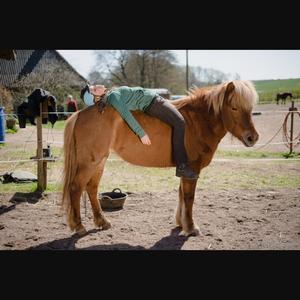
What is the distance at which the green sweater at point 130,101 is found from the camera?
391cm

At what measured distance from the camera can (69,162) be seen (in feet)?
13.6

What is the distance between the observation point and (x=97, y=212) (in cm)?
452

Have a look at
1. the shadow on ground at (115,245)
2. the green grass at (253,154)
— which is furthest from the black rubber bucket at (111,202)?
the green grass at (253,154)

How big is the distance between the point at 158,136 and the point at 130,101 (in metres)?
0.57

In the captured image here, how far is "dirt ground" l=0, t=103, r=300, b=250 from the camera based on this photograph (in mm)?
3959

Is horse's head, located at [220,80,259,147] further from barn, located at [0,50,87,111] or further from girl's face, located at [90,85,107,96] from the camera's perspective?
barn, located at [0,50,87,111]

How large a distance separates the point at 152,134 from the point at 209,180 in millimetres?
3233

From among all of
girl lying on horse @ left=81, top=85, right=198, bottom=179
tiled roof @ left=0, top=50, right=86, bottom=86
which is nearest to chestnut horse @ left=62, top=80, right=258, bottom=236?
girl lying on horse @ left=81, top=85, right=198, bottom=179

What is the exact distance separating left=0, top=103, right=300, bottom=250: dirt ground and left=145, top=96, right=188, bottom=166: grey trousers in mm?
769

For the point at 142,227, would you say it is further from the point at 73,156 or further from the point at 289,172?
the point at 289,172

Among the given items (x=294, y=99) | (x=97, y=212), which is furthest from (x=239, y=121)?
(x=294, y=99)

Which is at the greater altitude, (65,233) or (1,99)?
(1,99)

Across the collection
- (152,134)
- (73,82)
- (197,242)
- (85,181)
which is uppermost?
(73,82)

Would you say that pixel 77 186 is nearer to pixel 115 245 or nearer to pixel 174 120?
pixel 115 245
